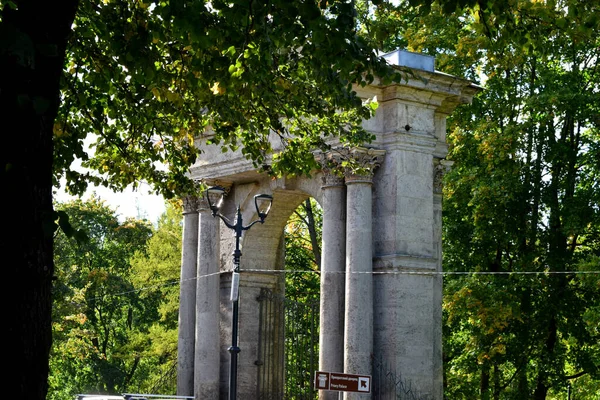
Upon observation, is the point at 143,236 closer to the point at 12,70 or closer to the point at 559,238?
the point at 559,238

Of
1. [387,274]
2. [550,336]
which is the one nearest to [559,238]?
[550,336]

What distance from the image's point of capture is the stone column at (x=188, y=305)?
20.5 meters

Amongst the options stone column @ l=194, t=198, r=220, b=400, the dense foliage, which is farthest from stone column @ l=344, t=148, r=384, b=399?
the dense foliage

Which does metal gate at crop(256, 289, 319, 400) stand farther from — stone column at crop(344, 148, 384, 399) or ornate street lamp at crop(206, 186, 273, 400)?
ornate street lamp at crop(206, 186, 273, 400)

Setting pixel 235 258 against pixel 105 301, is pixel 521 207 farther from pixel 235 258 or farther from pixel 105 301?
pixel 105 301

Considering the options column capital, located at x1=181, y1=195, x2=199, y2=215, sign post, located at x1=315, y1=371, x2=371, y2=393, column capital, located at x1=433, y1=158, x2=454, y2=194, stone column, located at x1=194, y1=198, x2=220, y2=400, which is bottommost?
sign post, located at x1=315, y1=371, x2=371, y2=393

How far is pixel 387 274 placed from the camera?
1758cm

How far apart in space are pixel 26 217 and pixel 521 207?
18979 millimetres

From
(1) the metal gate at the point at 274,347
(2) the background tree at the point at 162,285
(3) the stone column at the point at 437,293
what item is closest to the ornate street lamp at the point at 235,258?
(3) the stone column at the point at 437,293

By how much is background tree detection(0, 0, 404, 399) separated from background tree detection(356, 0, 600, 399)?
32.4ft

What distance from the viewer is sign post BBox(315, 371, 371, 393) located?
15531mm

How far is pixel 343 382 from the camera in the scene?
15602 millimetres

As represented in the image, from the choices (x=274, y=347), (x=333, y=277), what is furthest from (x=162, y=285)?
(x=333, y=277)

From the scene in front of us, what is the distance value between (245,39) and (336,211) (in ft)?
27.3
